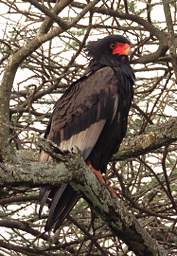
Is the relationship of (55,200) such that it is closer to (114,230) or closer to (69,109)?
(114,230)

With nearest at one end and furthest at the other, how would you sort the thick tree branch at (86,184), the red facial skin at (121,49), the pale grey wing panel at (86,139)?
the thick tree branch at (86,184)
the pale grey wing panel at (86,139)
the red facial skin at (121,49)

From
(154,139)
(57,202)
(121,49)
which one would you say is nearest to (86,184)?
(57,202)

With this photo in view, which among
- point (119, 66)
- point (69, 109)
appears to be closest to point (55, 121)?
point (69, 109)

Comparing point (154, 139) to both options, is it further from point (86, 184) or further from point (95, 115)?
point (86, 184)

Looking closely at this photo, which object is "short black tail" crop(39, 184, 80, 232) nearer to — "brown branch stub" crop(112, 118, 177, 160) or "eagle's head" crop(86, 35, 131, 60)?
"brown branch stub" crop(112, 118, 177, 160)

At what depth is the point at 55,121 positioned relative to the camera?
5.07 metres

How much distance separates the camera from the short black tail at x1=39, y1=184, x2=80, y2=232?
4250mm

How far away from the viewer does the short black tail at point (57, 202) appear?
425 centimetres

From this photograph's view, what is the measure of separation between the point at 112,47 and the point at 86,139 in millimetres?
979

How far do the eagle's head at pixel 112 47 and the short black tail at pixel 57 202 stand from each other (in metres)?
1.42

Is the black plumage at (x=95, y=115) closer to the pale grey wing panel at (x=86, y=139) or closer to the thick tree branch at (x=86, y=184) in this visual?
the pale grey wing panel at (x=86, y=139)

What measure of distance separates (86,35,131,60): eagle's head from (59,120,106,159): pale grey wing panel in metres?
0.77

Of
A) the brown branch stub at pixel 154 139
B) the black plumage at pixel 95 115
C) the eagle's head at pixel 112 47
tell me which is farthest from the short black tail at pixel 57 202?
the eagle's head at pixel 112 47

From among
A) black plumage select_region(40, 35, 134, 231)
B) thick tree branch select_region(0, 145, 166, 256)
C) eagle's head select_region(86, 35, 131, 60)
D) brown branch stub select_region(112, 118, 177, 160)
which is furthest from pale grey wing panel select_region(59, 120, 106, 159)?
thick tree branch select_region(0, 145, 166, 256)
